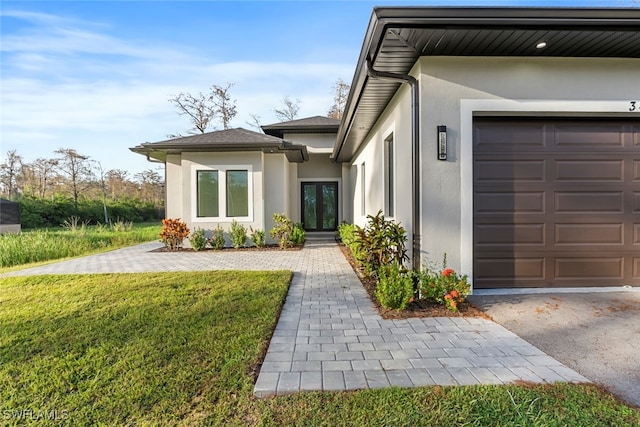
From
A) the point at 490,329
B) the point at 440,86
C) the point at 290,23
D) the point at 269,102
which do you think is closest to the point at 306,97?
the point at 269,102

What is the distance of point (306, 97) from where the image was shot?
83.9 ft

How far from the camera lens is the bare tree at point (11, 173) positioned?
22.0 metres

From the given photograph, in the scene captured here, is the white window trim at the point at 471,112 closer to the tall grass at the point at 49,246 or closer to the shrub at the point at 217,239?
the shrub at the point at 217,239

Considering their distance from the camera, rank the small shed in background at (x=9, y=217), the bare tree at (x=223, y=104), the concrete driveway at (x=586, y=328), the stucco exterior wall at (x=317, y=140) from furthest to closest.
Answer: the bare tree at (x=223, y=104)
the small shed in background at (x=9, y=217)
the stucco exterior wall at (x=317, y=140)
the concrete driveway at (x=586, y=328)

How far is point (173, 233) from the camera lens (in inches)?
376

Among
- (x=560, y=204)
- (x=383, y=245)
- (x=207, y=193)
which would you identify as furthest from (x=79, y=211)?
(x=560, y=204)

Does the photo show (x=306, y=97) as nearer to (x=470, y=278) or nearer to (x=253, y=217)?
(x=253, y=217)

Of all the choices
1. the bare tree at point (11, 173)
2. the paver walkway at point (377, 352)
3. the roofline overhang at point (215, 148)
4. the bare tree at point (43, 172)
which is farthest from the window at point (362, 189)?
the bare tree at point (11, 173)

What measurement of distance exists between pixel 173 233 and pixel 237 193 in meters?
2.27

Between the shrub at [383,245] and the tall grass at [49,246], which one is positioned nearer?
the shrub at [383,245]

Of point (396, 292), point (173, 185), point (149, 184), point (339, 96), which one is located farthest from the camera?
point (149, 184)

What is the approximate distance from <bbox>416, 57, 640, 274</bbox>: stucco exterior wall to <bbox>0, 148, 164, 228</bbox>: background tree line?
23517mm

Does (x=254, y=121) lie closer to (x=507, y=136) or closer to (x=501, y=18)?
(x=507, y=136)

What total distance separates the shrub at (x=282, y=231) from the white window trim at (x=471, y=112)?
6.45 metres
